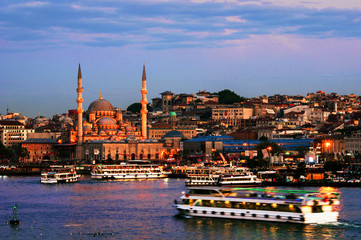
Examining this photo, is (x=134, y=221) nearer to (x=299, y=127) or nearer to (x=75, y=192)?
(x=75, y=192)

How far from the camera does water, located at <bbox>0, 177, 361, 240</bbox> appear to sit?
28359 millimetres

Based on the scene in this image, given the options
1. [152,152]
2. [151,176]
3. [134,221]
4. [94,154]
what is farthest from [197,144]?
[134,221]

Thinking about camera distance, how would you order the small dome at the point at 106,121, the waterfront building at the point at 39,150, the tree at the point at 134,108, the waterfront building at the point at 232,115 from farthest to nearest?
the tree at the point at 134,108
the waterfront building at the point at 232,115
the small dome at the point at 106,121
the waterfront building at the point at 39,150

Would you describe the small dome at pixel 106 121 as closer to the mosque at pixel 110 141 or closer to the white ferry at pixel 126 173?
the mosque at pixel 110 141

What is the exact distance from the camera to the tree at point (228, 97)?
132 m

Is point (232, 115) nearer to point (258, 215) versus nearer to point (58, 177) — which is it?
point (58, 177)

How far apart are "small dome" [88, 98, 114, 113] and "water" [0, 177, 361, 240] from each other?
55717 mm

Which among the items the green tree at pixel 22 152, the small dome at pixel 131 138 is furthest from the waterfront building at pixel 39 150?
the small dome at pixel 131 138

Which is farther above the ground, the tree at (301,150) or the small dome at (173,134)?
the small dome at (173,134)

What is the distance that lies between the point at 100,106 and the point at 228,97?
37145 mm

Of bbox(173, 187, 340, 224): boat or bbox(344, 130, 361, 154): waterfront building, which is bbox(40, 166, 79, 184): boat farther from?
bbox(344, 130, 361, 154): waterfront building

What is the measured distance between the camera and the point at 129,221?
1266 inches

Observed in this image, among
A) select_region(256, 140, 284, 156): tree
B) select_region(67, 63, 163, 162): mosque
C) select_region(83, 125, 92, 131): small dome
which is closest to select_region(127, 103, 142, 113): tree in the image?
select_region(67, 63, 163, 162): mosque

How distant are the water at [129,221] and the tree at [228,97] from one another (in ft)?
285
